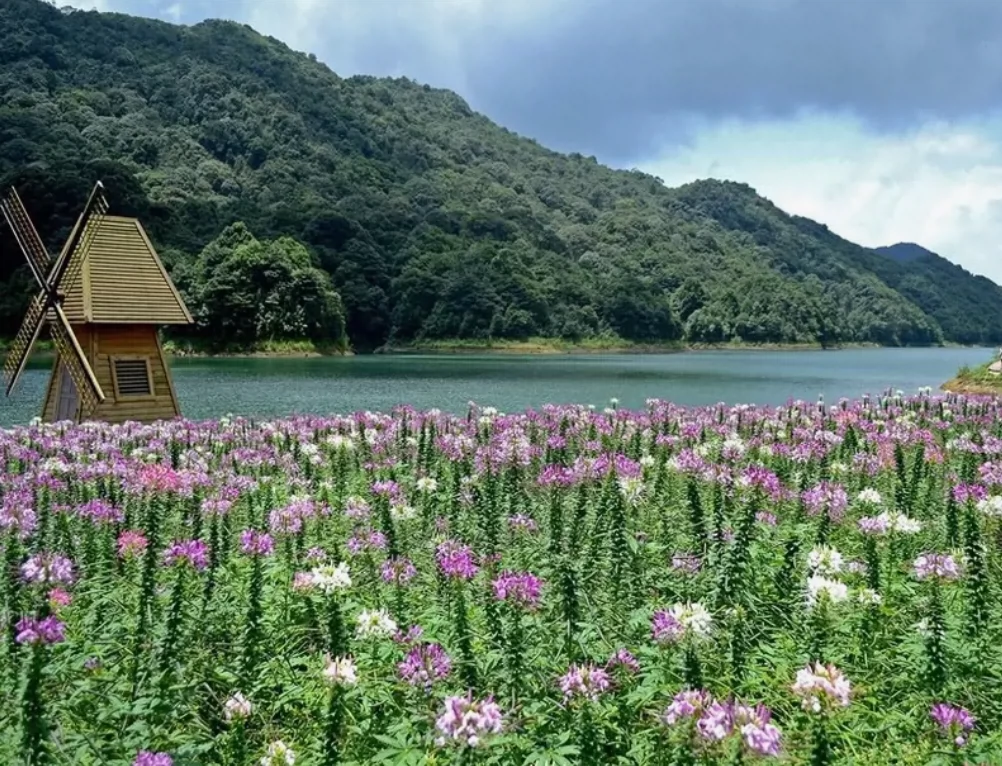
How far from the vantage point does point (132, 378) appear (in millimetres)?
25281

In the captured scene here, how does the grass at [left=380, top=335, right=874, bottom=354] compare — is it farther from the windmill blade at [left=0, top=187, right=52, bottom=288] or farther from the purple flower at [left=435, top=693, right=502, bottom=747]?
the purple flower at [left=435, top=693, right=502, bottom=747]

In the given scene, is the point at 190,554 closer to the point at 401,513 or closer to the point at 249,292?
the point at 401,513

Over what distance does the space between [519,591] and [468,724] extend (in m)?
1.49

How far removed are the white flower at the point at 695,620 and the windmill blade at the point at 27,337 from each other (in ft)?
87.2

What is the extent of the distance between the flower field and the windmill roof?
55.0 feet

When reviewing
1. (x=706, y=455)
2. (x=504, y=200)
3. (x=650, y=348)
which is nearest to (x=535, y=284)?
(x=650, y=348)

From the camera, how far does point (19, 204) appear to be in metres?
30.8

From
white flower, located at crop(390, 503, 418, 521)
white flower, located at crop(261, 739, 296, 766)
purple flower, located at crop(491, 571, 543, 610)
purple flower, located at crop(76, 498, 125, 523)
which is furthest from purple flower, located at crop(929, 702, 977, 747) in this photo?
purple flower, located at crop(76, 498, 125, 523)

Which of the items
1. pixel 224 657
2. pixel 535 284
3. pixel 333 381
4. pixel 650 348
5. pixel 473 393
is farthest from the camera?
pixel 650 348

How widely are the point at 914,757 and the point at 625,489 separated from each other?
351 centimetres

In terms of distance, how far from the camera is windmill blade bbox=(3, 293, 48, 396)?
26.2 meters

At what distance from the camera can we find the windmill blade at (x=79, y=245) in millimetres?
25562

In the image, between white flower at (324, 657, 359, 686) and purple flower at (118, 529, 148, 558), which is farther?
purple flower at (118, 529, 148, 558)

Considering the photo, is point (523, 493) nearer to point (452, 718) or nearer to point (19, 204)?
point (452, 718)
